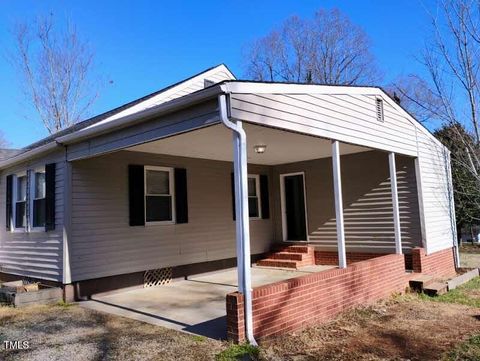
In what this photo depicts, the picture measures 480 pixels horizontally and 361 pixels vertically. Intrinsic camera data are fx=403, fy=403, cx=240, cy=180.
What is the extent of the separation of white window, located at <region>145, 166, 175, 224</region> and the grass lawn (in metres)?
2.52

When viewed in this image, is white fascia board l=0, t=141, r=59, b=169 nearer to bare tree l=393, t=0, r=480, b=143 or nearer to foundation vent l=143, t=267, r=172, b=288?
foundation vent l=143, t=267, r=172, b=288

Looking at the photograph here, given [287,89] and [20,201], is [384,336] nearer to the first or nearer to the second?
[287,89]

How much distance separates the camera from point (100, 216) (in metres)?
7.57

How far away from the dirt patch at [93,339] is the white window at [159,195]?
8.81ft

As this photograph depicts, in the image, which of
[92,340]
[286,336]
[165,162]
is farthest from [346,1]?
[92,340]

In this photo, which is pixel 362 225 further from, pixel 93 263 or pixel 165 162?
pixel 93 263

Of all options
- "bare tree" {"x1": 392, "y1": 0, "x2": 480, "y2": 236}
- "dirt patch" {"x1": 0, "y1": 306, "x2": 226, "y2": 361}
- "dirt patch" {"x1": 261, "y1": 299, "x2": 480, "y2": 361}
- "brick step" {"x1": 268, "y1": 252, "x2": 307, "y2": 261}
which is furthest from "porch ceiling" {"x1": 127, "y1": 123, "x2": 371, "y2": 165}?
"dirt patch" {"x1": 261, "y1": 299, "x2": 480, "y2": 361}

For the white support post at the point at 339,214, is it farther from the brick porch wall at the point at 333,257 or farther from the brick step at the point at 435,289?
the brick porch wall at the point at 333,257

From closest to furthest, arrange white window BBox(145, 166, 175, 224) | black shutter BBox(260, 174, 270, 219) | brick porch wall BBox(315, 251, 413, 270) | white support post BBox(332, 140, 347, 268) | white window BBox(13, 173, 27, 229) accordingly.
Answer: white support post BBox(332, 140, 347, 268) < white window BBox(145, 166, 175, 224) < white window BBox(13, 173, 27, 229) < brick porch wall BBox(315, 251, 413, 270) < black shutter BBox(260, 174, 270, 219)

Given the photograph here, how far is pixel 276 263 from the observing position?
1028 cm

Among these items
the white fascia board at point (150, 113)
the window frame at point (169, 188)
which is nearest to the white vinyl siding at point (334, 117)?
the white fascia board at point (150, 113)

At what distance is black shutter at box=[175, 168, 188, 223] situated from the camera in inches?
347

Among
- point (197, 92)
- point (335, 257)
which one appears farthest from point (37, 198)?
point (335, 257)

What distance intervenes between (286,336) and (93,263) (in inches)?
161
